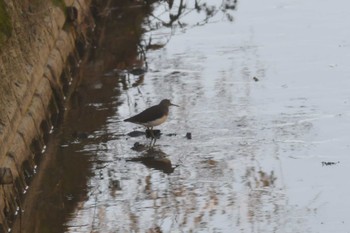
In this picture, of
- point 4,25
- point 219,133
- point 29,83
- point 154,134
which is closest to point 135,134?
point 154,134

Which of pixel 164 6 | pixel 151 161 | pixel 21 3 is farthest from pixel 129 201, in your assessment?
pixel 164 6

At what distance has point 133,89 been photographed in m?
21.7

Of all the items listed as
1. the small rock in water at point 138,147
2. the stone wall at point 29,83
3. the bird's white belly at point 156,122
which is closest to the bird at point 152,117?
the bird's white belly at point 156,122

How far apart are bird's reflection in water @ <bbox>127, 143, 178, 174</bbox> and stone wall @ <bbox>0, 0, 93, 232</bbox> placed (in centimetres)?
143

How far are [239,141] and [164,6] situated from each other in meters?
11.2

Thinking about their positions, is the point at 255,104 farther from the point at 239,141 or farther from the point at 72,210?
the point at 72,210

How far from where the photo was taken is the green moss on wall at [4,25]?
716 inches

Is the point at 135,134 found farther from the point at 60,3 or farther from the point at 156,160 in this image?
the point at 60,3

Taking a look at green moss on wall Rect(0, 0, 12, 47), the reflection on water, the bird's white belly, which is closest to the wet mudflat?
the reflection on water

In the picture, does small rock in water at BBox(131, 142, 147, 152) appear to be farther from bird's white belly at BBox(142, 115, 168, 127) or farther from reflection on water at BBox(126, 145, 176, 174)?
bird's white belly at BBox(142, 115, 168, 127)

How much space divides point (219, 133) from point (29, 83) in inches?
118

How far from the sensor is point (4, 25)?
1844cm

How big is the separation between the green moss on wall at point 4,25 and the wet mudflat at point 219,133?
172cm

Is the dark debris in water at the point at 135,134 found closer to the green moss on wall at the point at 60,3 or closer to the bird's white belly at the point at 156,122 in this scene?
the bird's white belly at the point at 156,122
